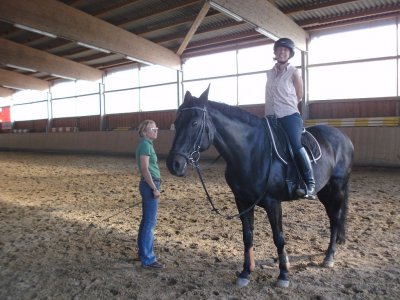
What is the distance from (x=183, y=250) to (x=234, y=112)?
1.81m

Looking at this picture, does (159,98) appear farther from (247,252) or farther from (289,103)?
(247,252)

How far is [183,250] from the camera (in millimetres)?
3906

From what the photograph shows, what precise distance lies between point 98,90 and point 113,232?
17.7 metres

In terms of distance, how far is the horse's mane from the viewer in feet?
9.77

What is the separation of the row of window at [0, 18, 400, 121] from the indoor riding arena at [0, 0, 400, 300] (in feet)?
0.33

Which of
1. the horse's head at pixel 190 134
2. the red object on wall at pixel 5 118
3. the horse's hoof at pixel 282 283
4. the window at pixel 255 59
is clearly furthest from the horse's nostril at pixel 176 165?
the red object on wall at pixel 5 118

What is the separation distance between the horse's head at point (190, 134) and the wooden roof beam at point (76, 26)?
8.84m

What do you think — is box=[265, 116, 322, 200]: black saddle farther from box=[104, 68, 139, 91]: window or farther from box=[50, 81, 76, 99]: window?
box=[50, 81, 76, 99]: window

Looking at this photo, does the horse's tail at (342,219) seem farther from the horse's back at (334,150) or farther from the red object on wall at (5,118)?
the red object on wall at (5,118)

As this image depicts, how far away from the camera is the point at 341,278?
307 centimetres

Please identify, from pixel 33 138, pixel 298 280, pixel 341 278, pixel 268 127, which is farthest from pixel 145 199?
pixel 33 138

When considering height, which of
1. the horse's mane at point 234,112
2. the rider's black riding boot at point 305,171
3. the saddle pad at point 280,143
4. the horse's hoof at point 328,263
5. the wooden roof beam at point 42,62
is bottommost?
the horse's hoof at point 328,263

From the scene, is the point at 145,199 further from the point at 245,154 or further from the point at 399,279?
the point at 399,279

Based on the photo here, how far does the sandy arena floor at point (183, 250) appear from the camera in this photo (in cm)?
293
